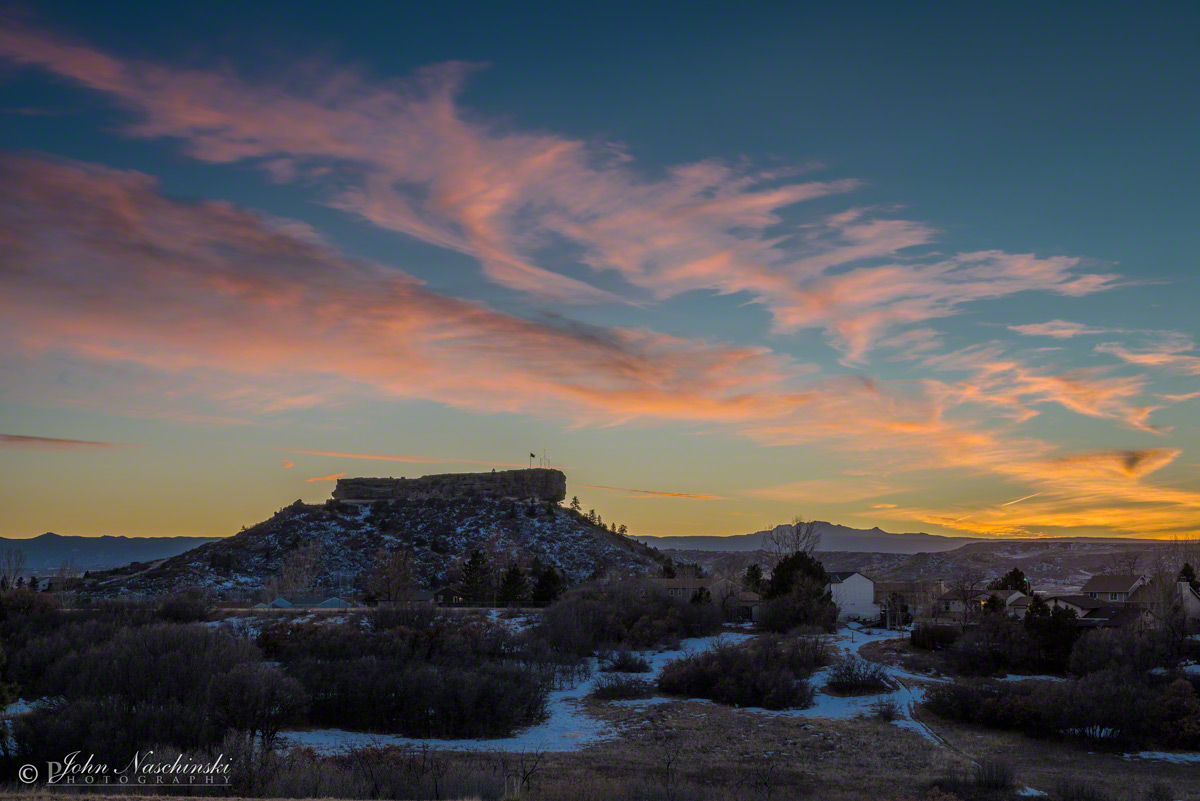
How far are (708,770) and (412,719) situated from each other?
11.6 meters

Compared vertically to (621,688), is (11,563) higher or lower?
higher

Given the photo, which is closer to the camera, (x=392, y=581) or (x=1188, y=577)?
(x=392, y=581)

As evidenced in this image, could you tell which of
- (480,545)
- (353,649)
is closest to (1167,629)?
(353,649)

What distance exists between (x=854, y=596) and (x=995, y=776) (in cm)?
5187

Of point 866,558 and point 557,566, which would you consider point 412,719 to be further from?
point 866,558

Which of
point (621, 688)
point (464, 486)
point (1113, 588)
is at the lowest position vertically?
point (621, 688)

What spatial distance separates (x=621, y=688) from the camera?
33.9m

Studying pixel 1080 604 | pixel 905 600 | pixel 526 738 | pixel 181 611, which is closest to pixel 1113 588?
pixel 1080 604

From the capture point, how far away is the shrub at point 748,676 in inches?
1293

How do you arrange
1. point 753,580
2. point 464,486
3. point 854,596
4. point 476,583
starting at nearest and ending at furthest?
1. point 476,583
2. point 854,596
3. point 753,580
4. point 464,486

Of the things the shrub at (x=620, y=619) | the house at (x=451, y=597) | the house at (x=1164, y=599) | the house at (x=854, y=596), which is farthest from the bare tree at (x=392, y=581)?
the house at (x=1164, y=599)

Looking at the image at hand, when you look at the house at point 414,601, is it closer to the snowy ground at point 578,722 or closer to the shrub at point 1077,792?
the snowy ground at point 578,722

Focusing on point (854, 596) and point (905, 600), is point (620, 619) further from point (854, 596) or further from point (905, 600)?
point (905, 600)

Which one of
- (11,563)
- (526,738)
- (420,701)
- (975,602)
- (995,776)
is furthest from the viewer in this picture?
(11,563)
